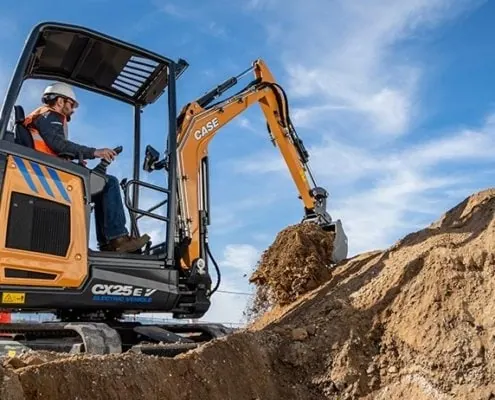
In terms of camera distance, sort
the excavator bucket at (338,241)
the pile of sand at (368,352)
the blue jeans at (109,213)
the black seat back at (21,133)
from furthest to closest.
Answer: the excavator bucket at (338,241) < the blue jeans at (109,213) < the black seat back at (21,133) < the pile of sand at (368,352)

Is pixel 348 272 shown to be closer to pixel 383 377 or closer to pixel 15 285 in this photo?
pixel 383 377

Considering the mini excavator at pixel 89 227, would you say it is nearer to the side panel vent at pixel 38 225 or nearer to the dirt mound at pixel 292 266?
the side panel vent at pixel 38 225

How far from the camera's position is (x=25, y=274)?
5.38 metres

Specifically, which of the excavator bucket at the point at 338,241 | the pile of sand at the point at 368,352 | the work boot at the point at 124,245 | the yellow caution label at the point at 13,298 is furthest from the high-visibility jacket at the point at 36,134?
the excavator bucket at the point at 338,241

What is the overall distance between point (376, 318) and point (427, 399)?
3.08ft

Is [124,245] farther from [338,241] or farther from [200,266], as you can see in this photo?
[338,241]

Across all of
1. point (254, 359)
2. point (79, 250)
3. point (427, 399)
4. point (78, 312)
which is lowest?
point (427, 399)

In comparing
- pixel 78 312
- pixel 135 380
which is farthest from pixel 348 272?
pixel 135 380

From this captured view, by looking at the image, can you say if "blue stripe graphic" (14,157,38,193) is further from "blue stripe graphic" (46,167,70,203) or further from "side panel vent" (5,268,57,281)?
"side panel vent" (5,268,57,281)

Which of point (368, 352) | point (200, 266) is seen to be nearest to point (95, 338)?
point (200, 266)

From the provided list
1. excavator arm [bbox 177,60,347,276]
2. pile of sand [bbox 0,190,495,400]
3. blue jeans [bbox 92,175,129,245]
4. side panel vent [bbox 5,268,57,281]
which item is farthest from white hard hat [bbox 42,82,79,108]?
pile of sand [bbox 0,190,495,400]

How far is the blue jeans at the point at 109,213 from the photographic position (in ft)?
19.9

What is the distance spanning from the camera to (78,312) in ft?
19.7

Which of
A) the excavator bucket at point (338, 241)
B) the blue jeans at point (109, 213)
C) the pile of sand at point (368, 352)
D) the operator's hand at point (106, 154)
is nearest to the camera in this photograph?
the pile of sand at point (368, 352)
